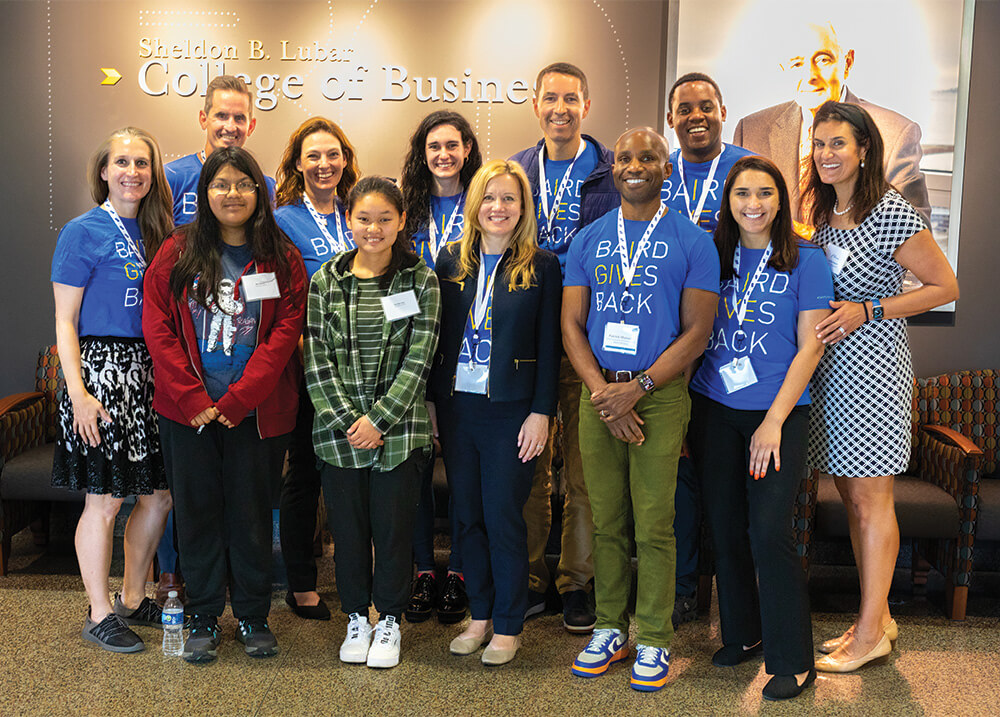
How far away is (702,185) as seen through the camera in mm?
3408

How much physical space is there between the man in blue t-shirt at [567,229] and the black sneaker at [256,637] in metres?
1.03

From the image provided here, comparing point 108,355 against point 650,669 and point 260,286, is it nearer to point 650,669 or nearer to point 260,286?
point 260,286

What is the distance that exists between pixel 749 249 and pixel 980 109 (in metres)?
2.48

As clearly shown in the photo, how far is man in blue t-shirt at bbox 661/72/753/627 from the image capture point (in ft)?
11.1

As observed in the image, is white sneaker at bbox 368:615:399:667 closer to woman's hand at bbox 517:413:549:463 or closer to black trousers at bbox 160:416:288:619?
black trousers at bbox 160:416:288:619

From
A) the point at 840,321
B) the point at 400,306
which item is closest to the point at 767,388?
the point at 840,321

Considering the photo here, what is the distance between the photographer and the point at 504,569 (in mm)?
3041

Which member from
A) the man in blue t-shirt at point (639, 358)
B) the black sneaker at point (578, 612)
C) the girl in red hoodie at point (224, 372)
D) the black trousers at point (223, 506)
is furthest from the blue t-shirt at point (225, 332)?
the black sneaker at point (578, 612)

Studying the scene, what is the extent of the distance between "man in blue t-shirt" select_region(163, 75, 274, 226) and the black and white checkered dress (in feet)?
7.88

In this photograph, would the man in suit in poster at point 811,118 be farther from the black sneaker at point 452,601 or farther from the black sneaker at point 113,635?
the black sneaker at point 113,635

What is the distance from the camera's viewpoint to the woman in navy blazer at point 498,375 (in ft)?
9.68

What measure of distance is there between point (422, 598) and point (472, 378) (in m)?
1.09

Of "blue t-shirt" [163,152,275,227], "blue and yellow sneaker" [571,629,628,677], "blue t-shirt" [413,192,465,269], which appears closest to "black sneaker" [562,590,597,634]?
"blue and yellow sneaker" [571,629,628,677]

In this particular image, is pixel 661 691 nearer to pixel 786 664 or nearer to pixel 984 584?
pixel 786 664
